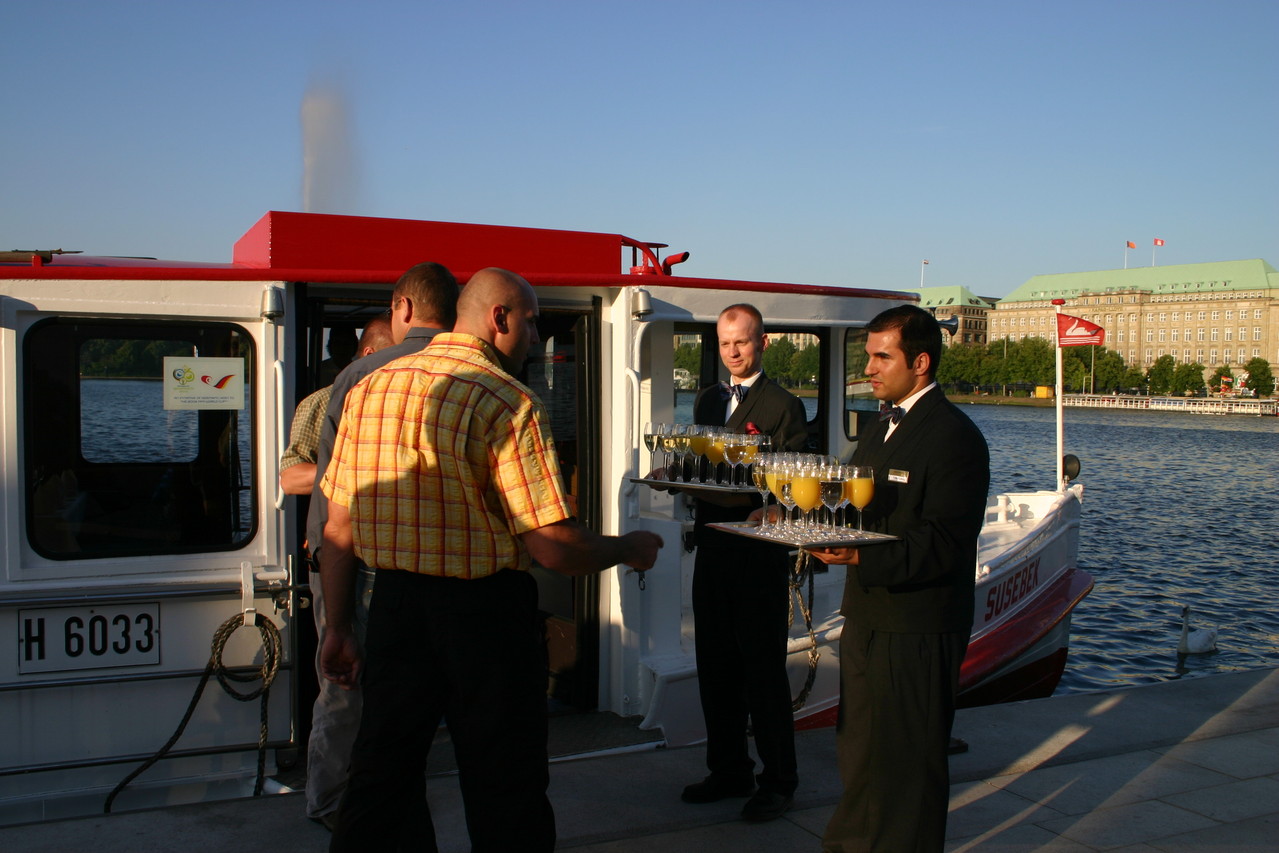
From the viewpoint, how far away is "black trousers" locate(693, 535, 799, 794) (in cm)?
377

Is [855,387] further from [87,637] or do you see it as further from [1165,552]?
[1165,552]

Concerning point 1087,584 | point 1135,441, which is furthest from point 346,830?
point 1135,441

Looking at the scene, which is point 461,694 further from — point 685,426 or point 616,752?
point 616,752

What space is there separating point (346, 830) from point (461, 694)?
495 millimetres

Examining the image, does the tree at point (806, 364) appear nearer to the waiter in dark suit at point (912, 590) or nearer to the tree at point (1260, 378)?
the waiter in dark suit at point (912, 590)

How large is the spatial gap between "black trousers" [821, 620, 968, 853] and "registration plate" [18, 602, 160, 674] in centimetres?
296

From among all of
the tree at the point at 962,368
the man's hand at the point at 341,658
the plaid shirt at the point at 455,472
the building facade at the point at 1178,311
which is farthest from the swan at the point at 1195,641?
the building facade at the point at 1178,311

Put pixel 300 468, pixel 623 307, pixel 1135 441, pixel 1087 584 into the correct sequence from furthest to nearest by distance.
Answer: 1. pixel 1135 441
2. pixel 1087 584
3. pixel 623 307
4. pixel 300 468

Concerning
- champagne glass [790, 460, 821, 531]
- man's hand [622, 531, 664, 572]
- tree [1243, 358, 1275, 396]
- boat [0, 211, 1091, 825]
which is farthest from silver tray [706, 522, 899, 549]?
tree [1243, 358, 1275, 396]

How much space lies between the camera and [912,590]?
293 cm

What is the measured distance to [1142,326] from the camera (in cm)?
12838

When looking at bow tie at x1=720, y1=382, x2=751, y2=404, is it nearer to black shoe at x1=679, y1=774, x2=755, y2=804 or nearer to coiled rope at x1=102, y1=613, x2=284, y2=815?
black shoe at x1=679, y1=774, x2=755, y2=804

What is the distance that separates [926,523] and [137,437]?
3252 mm

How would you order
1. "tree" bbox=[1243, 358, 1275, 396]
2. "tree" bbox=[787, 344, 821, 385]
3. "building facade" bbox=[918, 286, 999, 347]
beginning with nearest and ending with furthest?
"tree" bbox=[787, 344, 821, 385], "tree" bbox=[1243, 358, 1275, 396], "building facade" bbox=[918, 286, 999, 347]
